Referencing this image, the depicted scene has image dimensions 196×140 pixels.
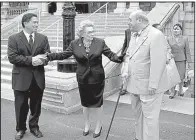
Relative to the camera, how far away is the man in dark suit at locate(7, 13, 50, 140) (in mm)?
4633

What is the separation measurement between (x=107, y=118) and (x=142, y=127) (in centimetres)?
164

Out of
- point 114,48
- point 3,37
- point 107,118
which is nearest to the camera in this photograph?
point 107,118

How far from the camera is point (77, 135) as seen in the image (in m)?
5.12

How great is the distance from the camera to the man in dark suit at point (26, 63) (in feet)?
15.2

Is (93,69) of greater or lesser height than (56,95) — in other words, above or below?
above

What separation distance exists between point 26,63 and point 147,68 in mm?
1842

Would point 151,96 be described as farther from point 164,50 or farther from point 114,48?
point 114,48

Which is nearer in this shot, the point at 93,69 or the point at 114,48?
the point at 93,69

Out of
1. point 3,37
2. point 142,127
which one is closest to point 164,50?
point 142,127

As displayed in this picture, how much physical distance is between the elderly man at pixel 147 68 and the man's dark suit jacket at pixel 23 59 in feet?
4.74

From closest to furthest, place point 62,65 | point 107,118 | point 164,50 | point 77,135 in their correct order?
point 164,50 < point 77,135 < point 107,118 < point 62,65

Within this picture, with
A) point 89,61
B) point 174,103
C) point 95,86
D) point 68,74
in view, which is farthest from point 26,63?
point 174,103

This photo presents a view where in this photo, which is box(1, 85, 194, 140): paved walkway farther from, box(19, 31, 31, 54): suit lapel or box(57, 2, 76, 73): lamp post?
box(19, 31, 31, 54): suit lapel

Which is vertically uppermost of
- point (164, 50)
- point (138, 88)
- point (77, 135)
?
point (164, 50)
